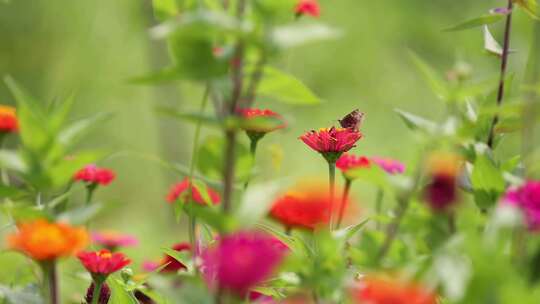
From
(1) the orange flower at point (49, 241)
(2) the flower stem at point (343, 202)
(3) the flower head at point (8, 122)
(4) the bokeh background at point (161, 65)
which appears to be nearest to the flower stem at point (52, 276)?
(1) the orange flower at point (49, 241)

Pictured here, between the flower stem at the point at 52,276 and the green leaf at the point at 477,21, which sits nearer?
the flower stem at the point at 52,276

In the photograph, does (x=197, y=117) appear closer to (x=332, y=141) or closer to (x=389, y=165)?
(x=332, y=141)

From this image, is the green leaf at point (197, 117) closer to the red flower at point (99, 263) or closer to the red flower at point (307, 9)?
the red flower at point (99, 263)

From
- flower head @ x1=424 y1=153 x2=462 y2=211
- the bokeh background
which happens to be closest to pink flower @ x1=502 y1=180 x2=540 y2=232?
flower head @ x1=424 y1=153 x2=462 y2=211

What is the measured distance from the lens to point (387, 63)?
4410 mm

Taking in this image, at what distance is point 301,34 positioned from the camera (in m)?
0.30

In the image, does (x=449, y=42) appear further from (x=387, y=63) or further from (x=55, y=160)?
(x=55, y=160)

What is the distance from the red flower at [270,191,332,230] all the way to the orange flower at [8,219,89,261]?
0.46 ft

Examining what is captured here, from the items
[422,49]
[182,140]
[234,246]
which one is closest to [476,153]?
[234,246]

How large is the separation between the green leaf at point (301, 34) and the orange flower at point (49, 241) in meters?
0.11

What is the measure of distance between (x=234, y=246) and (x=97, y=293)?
226 mm

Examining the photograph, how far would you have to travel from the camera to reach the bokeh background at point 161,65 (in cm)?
352

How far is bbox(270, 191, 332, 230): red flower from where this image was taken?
44 centimetres

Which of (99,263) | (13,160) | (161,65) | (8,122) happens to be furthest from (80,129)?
(161,65)
